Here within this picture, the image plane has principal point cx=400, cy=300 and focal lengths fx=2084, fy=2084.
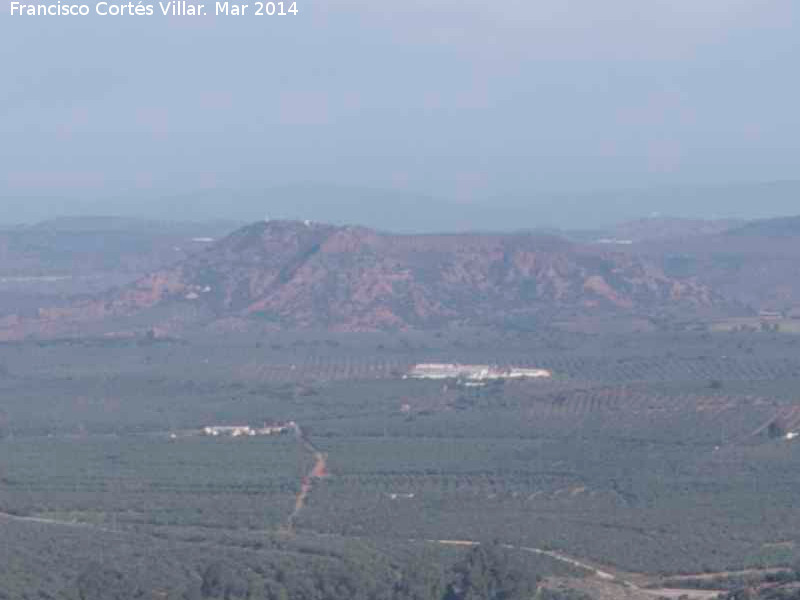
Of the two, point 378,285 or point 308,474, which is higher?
point 378,285

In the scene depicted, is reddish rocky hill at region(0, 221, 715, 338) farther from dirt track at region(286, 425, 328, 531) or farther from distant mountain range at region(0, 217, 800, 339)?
dirt track at region(286, 425, 328, 531)

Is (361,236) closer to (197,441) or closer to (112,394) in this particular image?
(112,394)

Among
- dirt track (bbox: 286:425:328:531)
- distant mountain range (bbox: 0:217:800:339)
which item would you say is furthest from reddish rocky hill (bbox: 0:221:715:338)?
dirt track (bbox: 286:425:328:531)

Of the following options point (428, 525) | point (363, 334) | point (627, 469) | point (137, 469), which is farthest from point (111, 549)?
point (363, 334)

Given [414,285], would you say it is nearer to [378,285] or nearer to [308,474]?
[378,285]

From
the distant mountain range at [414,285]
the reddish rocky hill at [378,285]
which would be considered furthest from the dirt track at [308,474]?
the reddish rocky hill at [378,285]

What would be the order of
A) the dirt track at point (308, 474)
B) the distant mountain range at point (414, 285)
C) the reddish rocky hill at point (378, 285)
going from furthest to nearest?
the reddish rocky hill at point (378, 285) < the distant mountain range at point (414, 285) < the dirt track at point (308, 474)

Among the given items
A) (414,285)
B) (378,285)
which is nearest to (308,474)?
(378,285)

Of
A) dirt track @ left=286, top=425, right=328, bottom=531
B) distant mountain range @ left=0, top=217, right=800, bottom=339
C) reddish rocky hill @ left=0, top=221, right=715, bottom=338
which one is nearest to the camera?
dirt track @ left=286, top=425, right=328, bottom=531

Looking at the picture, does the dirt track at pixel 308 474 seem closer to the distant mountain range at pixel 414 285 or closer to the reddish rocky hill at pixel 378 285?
the distant mountain range at pixel 414 285
